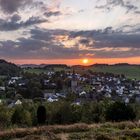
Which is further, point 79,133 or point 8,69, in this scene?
point 8,69

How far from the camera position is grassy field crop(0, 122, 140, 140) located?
39.7 feet

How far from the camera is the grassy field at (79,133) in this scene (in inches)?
477

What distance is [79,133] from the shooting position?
13.1 metres

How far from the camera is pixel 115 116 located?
23.1 meters

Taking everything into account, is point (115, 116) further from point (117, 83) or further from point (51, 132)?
point (117, 83)

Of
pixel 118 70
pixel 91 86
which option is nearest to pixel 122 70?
pixel 118 70

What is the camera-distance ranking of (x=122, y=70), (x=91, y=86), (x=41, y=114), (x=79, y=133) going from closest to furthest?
(x=79, y=133), (x=41, y=114), (x=91, y=86), (x=122, y=70)

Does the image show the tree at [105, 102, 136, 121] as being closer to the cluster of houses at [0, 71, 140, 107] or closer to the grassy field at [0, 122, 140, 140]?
the grassy field at [0, 122, 140, 140]

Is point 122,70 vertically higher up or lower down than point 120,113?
lower down

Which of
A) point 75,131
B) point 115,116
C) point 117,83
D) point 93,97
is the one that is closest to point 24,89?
point 93,97

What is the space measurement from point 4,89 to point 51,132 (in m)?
102

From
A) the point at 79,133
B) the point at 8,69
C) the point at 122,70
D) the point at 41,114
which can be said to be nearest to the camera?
the point at 79,133

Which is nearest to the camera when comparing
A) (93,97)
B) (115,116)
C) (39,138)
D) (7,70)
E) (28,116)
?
(39,138)

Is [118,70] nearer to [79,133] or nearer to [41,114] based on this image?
[41,114]
